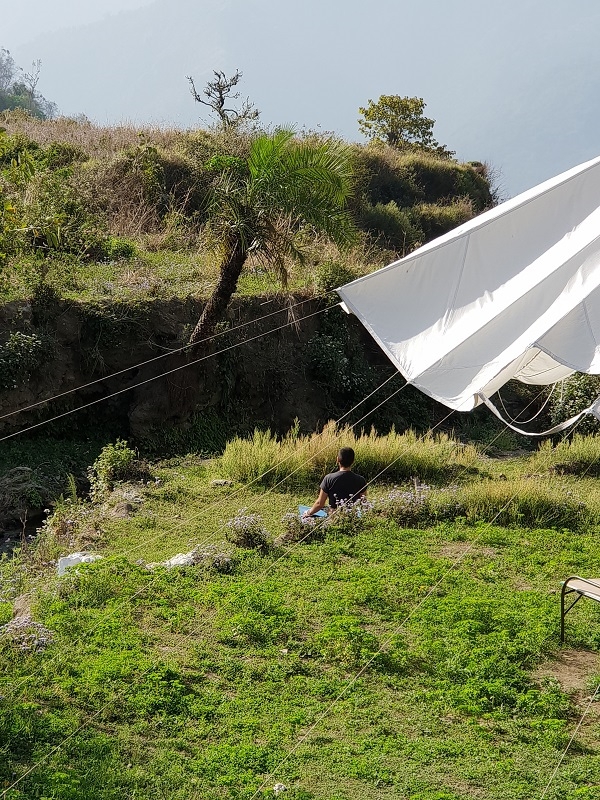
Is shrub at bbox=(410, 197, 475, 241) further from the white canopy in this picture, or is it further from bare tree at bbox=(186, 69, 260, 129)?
the white canopy

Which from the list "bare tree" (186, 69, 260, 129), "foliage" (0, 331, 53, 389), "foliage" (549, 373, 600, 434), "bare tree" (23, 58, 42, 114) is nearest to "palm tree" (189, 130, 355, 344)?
"foliage" (0, 331, 53, 389)

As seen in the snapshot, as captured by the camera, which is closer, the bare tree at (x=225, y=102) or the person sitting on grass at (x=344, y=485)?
the person sitting on grass at (x=344, y=485)

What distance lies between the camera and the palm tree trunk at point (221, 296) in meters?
14.9

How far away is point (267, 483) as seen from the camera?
1242 centimetres

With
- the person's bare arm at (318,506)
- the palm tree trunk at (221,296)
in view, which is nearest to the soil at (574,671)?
the person's bare arm at (318,506)

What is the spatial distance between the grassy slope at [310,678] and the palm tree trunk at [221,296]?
5.97 metres

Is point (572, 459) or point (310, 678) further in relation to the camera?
point (572, 459)

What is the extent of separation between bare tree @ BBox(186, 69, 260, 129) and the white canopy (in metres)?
16.8

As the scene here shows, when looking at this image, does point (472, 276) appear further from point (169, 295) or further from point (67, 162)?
point (67, 162)

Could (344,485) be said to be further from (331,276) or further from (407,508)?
(331,276)

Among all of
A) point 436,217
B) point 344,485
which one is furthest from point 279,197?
point 436,217

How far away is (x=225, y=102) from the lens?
27047 millimetres

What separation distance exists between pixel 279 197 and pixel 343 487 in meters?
5.27

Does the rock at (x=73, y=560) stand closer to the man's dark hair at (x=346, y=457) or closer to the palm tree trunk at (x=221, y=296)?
the man's dark hair at (x=346, y=457)
